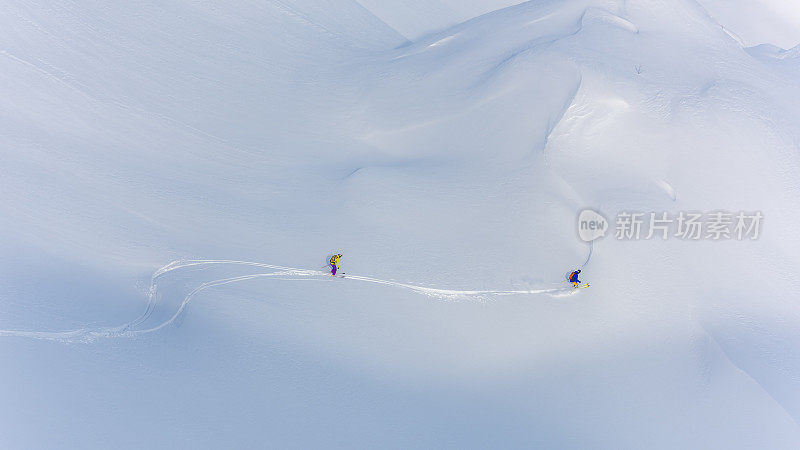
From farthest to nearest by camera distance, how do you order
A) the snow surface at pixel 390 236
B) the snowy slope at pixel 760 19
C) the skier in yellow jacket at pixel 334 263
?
1. the snowy slope at pixel 760 19
2. the skier in yellow jacket at pixel 334 263
3. the snow surface at pixel 390 236

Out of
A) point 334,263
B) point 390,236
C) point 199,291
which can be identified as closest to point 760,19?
point 390,236

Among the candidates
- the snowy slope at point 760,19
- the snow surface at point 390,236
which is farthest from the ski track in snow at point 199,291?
the snowy slope at point 760,19

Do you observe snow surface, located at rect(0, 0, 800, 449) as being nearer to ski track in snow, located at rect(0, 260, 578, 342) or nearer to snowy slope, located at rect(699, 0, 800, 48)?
ski track in snow, located at rect(0, 260, 578, 342)

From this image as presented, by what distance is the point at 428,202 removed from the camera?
7867 millimetres

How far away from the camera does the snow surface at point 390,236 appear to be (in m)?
6.23

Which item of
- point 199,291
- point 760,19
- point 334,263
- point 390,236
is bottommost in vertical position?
point 199,291

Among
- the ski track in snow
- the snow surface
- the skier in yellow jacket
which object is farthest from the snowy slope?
the skier in yellow jacket

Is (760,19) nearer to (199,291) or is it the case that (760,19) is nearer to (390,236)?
(390,236)

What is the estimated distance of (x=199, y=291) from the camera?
7.09m

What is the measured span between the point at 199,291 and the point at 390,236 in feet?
9.52

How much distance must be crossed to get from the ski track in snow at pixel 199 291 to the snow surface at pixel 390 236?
0.04 metres

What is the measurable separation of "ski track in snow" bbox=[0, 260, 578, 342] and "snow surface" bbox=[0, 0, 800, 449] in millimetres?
41

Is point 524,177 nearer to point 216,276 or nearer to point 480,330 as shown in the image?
point 480,330

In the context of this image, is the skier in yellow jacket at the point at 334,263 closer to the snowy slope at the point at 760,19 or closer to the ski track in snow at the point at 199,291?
the ski track in snow at the point at 199,291
